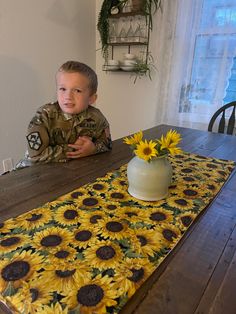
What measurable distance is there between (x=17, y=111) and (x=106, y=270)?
1.83m

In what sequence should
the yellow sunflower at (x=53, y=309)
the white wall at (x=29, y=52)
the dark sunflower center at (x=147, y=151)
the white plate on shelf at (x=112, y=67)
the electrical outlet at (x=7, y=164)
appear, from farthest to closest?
the white plate on shelf at (x=112, y=67) < the electrical outlet at (x=7, y=164) < the white wall at (x=29, y=52) < the dark sunflower center at (x=147, y=151) < the yellow sunflower at (x=53, y=309)

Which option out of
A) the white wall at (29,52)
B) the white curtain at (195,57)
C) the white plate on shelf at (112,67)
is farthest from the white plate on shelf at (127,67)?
the white wall at (29,52)

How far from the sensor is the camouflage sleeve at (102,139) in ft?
3.55

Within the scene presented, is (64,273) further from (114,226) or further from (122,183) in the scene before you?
(122,183)

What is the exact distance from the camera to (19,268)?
0.43m

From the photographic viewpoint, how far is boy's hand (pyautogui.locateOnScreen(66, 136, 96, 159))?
1.00 metres

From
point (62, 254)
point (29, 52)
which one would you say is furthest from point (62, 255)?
point (29, 52)

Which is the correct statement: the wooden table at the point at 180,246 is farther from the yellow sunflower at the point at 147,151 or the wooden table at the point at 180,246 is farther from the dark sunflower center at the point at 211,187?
the yellow sunflower at the point at 147,151

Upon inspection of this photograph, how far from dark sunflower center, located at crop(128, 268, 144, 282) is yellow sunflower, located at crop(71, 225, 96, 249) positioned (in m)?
0.11

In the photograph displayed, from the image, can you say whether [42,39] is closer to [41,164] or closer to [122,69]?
[122,69]

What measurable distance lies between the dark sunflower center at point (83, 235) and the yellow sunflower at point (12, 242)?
0.33 ft

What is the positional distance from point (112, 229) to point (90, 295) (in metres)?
0.18

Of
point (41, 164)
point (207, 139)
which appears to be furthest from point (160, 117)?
point (41, 164)

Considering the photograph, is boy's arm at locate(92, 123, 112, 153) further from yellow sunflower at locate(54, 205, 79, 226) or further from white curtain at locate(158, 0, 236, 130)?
white curtain at locate(158, 0, 236, 130)
